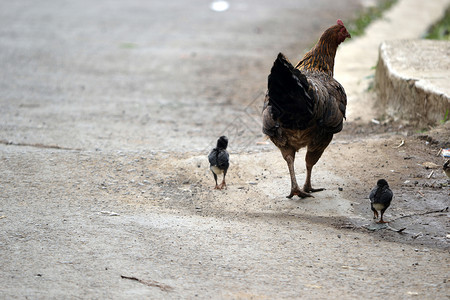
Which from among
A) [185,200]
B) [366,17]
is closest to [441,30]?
[366,17]

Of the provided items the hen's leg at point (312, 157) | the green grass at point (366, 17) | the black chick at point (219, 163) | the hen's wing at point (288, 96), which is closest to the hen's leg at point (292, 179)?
the hen's leg at point (312, 157)

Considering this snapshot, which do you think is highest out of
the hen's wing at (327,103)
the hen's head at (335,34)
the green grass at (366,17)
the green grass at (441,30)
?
the hen's head at (335,34)

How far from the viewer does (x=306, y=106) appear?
521cm

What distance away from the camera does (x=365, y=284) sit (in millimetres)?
4082

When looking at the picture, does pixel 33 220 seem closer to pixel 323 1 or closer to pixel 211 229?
pixel 211 229

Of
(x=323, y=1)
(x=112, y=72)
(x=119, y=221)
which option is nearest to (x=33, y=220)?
(x=119, y=221)

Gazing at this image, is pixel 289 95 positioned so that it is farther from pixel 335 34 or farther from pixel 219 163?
pixel 335 34

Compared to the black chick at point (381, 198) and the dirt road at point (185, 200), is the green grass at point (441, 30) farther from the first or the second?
the black chick at point (381, 198)

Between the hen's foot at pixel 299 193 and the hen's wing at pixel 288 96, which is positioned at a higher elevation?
the hen's wing at pixel 288 96

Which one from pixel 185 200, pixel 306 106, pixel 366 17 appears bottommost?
pixel 366 17

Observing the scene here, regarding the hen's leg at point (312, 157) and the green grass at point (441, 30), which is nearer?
the hen's leg at point (312, 157)

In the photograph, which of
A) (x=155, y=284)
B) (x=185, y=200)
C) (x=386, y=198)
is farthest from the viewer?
(x=185, y=200)

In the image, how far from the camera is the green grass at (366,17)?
1479cm

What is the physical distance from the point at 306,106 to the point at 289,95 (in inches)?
8.6
